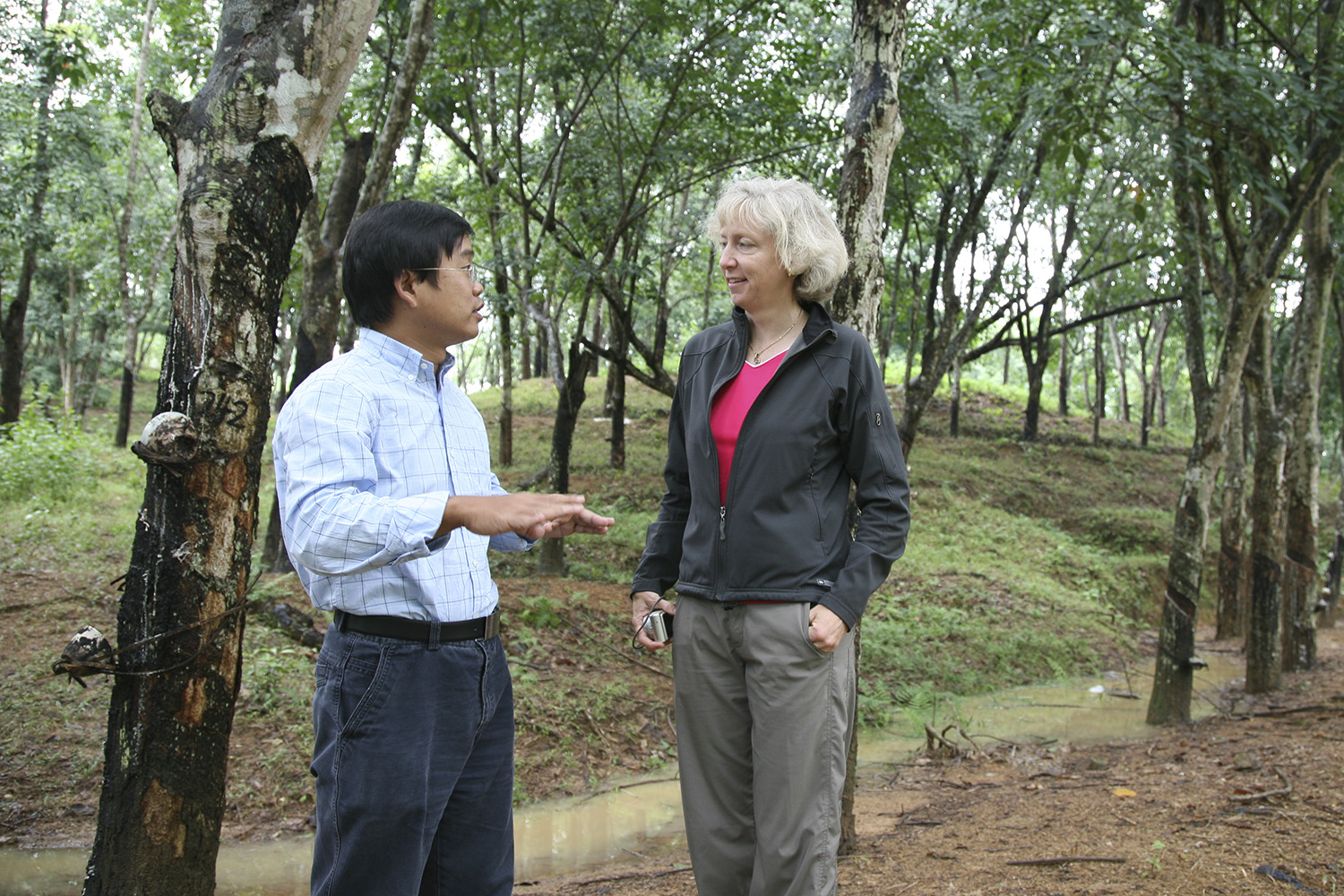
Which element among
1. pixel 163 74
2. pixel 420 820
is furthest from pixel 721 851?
pixel 163 74

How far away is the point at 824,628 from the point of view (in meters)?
2.46

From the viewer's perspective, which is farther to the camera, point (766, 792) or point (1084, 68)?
point (1084, 68)

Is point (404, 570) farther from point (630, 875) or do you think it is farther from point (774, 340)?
point (630, 875)

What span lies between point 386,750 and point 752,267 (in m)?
1.62

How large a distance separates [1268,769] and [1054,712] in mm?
3200

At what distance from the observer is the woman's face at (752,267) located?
2.76m

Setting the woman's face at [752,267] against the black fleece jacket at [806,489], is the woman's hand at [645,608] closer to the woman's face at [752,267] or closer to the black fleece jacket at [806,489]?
the black fleece jacket at [806,489]

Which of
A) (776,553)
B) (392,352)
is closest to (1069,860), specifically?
(776,553)

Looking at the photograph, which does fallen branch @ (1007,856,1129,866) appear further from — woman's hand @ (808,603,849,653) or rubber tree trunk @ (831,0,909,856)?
woman's hand @ (808,603,849,653)

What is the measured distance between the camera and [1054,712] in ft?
27.4

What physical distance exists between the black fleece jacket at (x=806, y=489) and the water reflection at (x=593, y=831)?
102 inches

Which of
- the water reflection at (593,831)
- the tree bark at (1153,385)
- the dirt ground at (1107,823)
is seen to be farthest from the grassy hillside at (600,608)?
the tree bark at (1153,385)

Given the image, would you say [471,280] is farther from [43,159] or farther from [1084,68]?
[43,159]

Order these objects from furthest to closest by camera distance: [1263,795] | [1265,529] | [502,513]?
[1265,529] → [1263,795] → [502,513]
